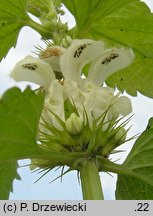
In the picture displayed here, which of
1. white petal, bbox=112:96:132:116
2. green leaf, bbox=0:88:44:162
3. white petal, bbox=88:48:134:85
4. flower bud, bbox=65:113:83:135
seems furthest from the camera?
white petal, bbox=88:48:134:85

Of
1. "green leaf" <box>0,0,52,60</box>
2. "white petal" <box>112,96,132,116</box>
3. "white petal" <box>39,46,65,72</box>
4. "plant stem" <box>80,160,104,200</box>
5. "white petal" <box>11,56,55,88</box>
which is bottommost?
"plant stem" <box>80,160,104,200</box>

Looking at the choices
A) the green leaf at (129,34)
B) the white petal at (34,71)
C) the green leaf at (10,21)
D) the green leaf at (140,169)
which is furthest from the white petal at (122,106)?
the green leaf at (10,21)

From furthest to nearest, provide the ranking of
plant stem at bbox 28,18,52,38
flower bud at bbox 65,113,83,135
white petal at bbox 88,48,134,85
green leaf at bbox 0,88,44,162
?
plant stem at bbox 28,18,52,38
white petal at bbox 88,48,134,85
flower bud at bbox 65,113,83,135
green leaf at bbox 0,88,44,162

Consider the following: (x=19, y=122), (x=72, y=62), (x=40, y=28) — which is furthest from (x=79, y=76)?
(x=19, y=122)

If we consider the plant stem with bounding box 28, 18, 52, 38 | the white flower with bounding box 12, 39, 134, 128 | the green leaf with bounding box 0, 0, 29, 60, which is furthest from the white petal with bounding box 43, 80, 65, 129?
the green leaf with bounding box 0, 0, 29, 60

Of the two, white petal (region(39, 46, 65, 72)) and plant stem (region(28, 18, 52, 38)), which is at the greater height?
plant stem (region(28, 18, 52, 38))

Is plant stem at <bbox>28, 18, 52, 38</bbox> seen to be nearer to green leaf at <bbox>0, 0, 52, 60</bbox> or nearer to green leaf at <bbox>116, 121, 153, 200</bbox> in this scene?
green leaf at <bbox>0, 0, 52, 60</bbox>

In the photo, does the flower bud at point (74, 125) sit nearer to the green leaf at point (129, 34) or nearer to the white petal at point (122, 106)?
the white petal at point (122, 106)
